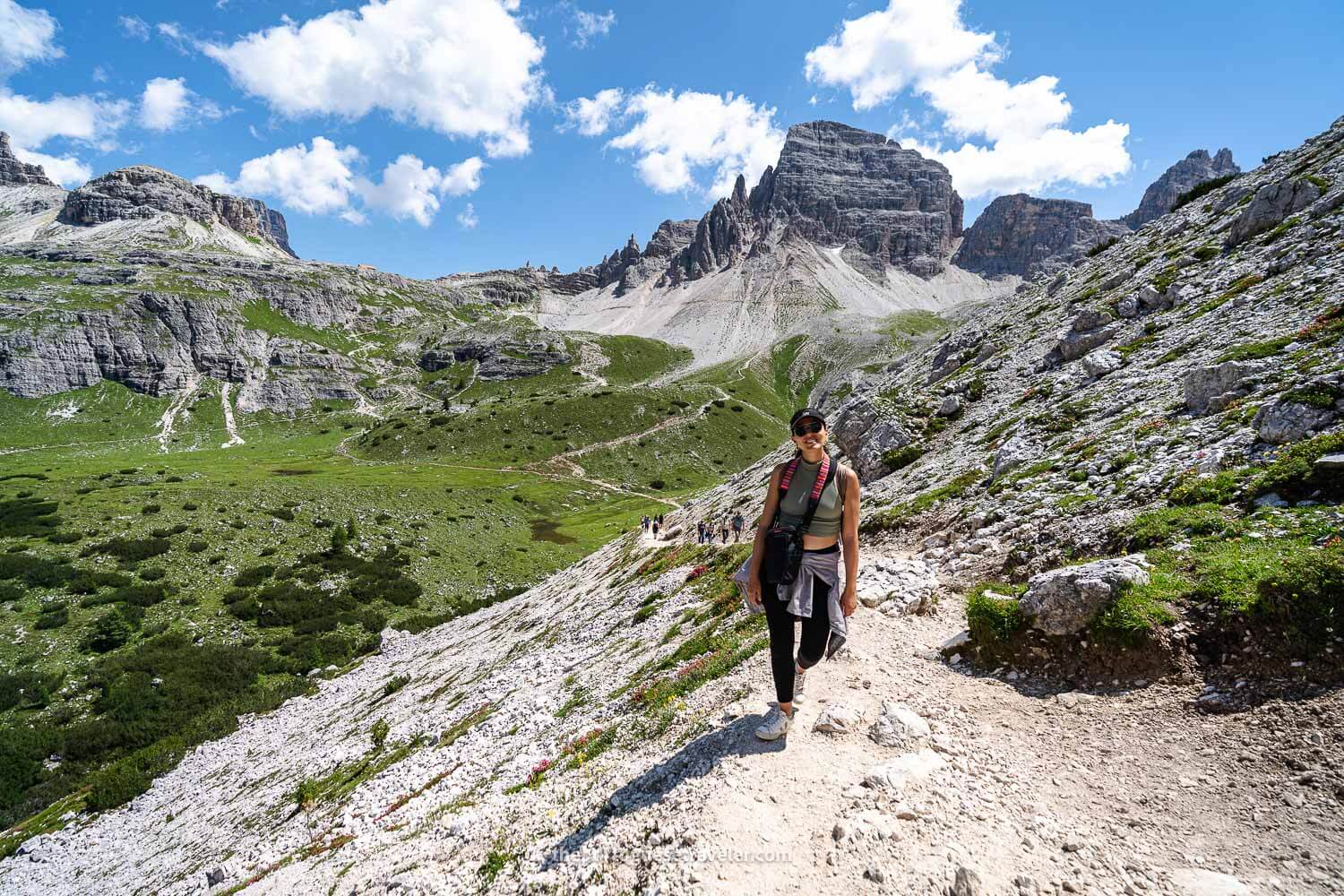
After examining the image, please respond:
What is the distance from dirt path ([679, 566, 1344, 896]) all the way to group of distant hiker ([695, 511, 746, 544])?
2578cm

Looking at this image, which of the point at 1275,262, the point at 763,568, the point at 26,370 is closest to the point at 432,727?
the point at 763,568

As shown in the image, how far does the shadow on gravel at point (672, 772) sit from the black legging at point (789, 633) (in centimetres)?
93

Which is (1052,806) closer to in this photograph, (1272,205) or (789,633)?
(789,633)

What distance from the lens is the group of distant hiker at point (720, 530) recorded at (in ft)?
117

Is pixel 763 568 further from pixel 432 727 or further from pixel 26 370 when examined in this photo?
pixel 26 370

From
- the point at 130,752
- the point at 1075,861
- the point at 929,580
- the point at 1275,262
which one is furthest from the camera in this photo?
the point at 130,752

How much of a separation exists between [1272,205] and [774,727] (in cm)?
4339

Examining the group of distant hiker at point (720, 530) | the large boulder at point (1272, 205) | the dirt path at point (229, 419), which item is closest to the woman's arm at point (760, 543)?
the group of distant hiker at point (720, 530)

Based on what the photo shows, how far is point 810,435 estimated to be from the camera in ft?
26.6

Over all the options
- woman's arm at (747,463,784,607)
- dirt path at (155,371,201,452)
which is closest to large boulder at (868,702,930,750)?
woman's arm at (747,463,784,607)

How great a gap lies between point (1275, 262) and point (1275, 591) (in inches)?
1164

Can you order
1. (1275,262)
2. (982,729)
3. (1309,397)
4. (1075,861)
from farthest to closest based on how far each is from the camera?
(1275,262) < (1309,397) < (982,729) < (1075,861)

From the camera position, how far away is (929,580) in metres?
14.2

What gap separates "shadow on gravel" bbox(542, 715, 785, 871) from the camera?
8.26m
